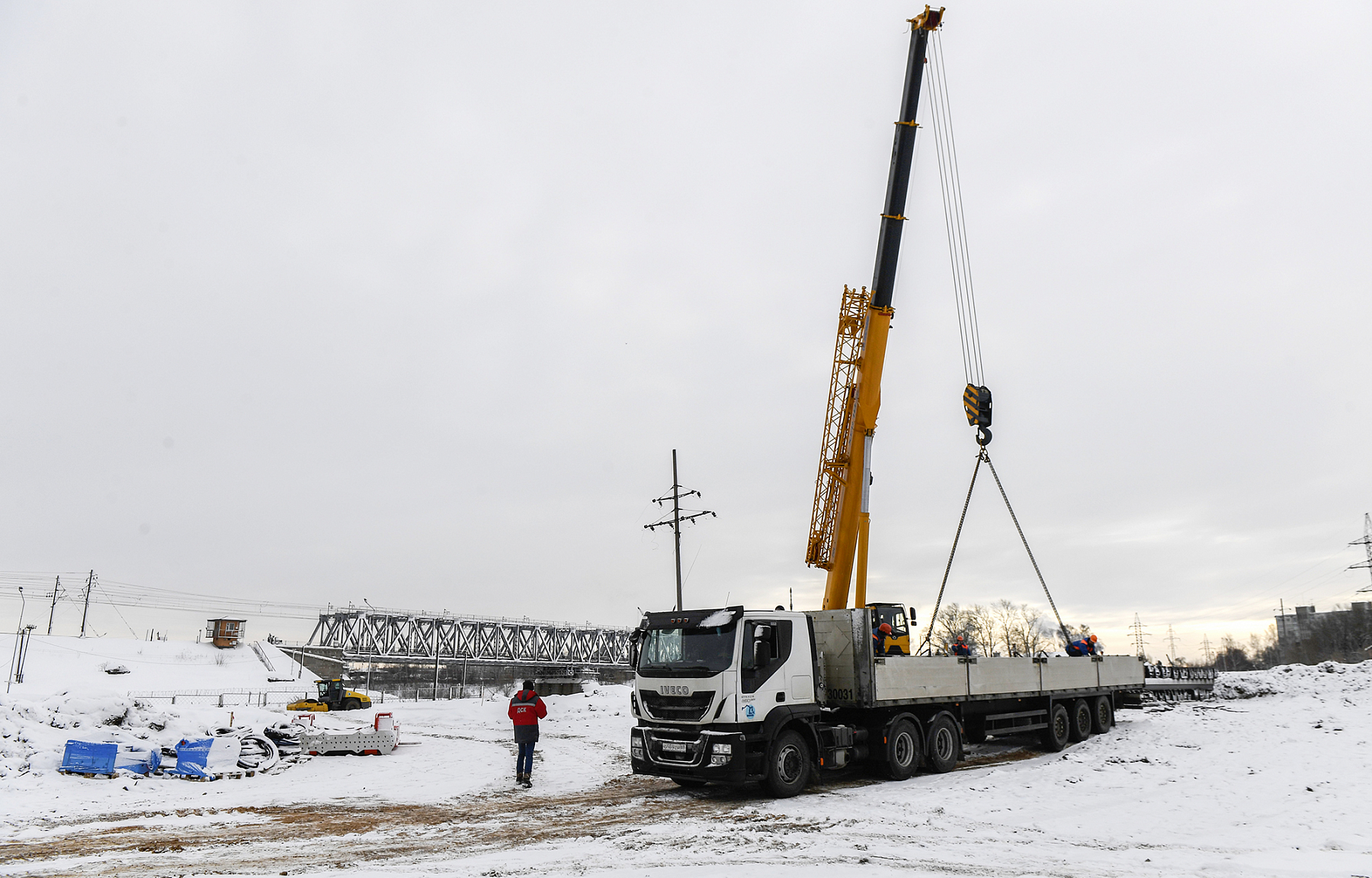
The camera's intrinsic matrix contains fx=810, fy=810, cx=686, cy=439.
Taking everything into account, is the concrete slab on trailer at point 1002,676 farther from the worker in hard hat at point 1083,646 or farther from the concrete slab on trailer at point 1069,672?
the worker in hard hat at point 1083,646

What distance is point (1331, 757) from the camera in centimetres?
1349

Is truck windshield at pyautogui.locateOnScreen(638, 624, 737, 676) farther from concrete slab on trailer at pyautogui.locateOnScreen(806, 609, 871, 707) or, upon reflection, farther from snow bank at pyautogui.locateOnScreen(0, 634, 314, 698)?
snow bank at pyautogui.locateOnScreen(0, 634, 314, 698)

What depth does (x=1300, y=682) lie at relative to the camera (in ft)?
97.3

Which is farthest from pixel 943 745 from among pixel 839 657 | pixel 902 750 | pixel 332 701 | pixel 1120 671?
pixel 332 701

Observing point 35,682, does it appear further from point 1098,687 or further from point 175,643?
point 1098,687

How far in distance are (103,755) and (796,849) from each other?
13926 mm

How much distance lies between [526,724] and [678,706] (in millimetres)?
3451

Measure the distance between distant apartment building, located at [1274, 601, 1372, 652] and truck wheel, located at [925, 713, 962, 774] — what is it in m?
97.9

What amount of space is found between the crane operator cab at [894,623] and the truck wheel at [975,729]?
2137 mm

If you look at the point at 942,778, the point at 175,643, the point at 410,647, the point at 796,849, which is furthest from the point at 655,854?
the point at 410,647

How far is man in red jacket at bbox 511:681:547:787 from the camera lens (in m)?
14.7

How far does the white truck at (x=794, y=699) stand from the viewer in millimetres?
12516

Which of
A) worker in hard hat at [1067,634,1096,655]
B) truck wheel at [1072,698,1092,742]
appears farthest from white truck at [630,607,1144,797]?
worker in hard hat at [1067,634,1096,655]

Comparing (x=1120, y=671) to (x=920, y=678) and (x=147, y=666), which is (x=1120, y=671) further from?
(x=147, y=666)
